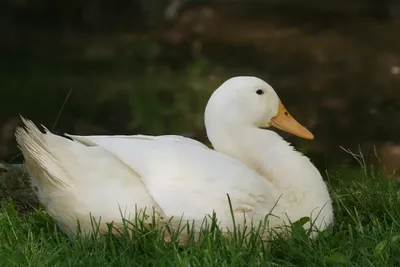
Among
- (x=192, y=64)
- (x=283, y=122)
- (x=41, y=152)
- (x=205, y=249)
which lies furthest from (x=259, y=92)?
(x=192, y=64)

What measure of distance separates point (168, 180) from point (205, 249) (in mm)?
342

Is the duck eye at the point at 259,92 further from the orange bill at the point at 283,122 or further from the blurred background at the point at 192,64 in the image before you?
the blurred background at the point at 192,64

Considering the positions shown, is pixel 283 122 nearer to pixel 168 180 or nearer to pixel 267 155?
pixel 267 155

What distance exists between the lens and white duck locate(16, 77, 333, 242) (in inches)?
130

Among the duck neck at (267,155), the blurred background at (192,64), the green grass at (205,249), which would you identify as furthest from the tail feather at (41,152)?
the blurred background at (192,64)

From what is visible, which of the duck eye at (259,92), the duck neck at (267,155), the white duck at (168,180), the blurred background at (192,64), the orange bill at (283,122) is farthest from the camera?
the blurred background at (192,64)

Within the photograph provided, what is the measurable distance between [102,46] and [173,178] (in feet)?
28.8

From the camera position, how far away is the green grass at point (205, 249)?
310 centimetres

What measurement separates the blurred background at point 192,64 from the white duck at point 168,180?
1736 millimetres

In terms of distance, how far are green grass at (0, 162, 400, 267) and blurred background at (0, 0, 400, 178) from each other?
183 cm

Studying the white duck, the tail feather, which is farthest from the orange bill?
the tail feather

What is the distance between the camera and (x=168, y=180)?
334 cm

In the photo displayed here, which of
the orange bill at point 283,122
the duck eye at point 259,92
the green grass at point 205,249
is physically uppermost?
the duck eye at point 259,92

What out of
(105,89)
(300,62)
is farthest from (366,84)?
(105,89)
